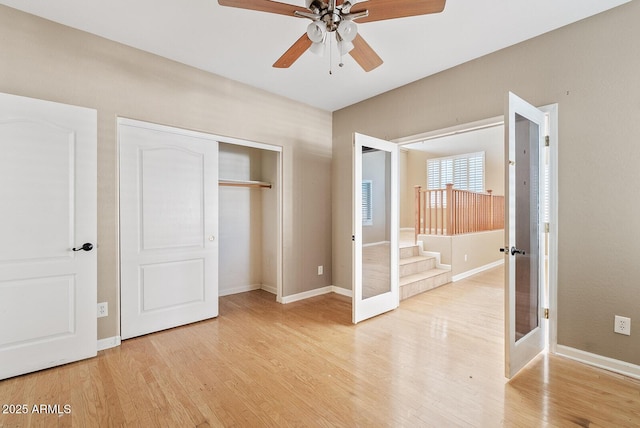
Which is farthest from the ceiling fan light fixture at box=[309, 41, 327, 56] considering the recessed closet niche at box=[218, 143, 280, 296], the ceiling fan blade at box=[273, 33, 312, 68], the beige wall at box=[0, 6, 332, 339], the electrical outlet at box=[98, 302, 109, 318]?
the electrical outlet at box=[98, 302, 109, 318]

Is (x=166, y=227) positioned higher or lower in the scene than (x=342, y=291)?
higher

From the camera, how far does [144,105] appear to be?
287 cm

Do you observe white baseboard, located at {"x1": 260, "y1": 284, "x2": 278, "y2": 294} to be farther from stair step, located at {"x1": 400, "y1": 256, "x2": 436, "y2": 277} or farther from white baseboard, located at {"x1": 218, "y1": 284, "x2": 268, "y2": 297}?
stair step, located at {"x1": 400, "y1": 256, "x2": 436, "y2": 277}

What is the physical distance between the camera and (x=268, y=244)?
4.57 meters

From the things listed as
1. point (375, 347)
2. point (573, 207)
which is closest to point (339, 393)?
point (375, 347)

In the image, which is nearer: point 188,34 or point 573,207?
point 573,207

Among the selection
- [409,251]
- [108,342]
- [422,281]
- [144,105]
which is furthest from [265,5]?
[409,251]

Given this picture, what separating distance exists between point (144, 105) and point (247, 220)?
2136mm

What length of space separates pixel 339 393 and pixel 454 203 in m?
4.54

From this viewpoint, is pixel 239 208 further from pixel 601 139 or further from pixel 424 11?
pixel 601 139

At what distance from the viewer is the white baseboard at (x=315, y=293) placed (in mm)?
4067

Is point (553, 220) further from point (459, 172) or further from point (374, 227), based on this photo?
point (459, 172)

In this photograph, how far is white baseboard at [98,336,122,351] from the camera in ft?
8.64

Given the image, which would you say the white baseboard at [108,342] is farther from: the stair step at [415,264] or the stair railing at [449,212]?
the stair railing at [449,212]
